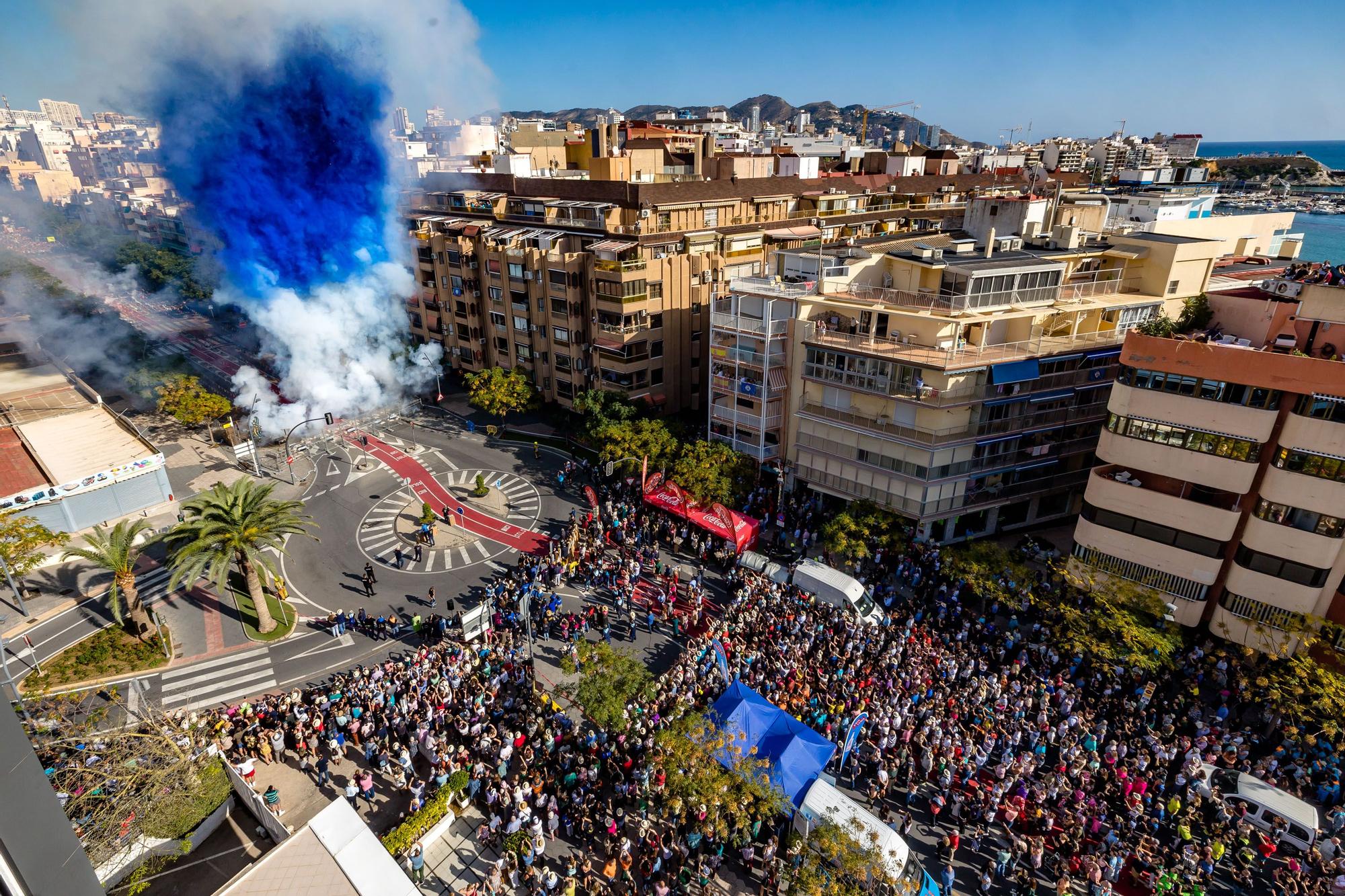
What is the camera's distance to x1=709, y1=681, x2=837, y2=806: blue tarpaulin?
75.2 feet

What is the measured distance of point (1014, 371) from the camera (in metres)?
36.2

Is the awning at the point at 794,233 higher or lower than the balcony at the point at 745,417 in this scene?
higher

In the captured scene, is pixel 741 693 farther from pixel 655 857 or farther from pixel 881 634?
pixel 881 634

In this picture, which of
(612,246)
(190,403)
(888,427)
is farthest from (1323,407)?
(190,403)

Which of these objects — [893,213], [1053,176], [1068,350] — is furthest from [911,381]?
[1053,176]

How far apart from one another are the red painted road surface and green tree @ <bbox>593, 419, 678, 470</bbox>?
23.8 ft

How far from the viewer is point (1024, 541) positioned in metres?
39.3

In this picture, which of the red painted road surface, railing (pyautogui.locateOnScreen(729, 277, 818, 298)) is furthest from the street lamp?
railing (pyautogui.locateOnScreen(729, 277, 818, 298))

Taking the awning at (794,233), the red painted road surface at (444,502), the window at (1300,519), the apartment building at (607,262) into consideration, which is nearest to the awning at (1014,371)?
the window at (1300,519)

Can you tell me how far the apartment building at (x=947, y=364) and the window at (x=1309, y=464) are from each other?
11350 millimetres

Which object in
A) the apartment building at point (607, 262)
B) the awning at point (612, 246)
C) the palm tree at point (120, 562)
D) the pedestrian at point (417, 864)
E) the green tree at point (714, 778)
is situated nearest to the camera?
the green tree at point (714, 778)

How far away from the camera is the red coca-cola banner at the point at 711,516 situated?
3853cm

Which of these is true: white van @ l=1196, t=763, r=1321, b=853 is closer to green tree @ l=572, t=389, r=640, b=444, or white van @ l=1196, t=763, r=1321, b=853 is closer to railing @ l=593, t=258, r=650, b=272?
green tree @ l=572, t=389, r=640, b=444

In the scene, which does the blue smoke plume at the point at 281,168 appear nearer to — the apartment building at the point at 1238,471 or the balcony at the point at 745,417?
the balcony at the point at 745,417
